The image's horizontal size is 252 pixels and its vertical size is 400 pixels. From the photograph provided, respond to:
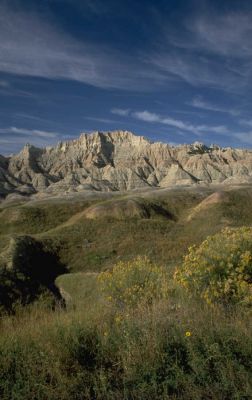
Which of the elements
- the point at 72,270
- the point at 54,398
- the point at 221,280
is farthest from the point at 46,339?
the point at 72,270

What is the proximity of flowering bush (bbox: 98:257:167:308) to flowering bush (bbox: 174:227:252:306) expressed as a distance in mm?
864

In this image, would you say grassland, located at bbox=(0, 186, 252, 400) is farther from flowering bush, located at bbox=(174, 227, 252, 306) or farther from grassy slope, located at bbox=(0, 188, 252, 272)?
grassy slope, located at bbox=(0, 188, 252, 272)

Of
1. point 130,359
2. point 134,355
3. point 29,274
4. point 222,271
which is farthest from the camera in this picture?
point 29,274

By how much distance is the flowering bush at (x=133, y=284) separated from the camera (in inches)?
386

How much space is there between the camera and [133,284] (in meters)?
10.7

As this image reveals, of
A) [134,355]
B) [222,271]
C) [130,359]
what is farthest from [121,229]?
[130,359]

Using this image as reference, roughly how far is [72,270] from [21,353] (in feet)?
76.1

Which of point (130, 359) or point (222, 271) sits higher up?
point (222, 271)

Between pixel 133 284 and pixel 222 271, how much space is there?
111 inches

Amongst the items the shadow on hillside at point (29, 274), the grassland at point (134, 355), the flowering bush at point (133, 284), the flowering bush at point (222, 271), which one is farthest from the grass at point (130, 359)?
the shadow on hillside at point (29, 274)

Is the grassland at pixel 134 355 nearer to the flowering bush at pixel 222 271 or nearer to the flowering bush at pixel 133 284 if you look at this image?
the flowering bush at pixel 222 271

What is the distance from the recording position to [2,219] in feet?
154

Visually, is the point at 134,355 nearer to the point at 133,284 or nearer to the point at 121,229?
the point at 133,284

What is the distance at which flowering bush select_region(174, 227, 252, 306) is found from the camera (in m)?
8.41
